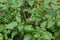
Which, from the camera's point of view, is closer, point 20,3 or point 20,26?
point 20,26

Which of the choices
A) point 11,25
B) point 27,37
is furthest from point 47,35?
point 11,25

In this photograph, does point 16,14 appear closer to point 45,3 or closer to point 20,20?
point 20,20

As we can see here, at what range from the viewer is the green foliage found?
2.65 m

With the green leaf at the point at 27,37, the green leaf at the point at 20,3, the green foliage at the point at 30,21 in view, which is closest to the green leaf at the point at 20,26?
the green foliage at the point at 30,21

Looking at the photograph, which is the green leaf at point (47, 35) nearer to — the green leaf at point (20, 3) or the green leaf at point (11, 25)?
the green leaf at point (11, 25)

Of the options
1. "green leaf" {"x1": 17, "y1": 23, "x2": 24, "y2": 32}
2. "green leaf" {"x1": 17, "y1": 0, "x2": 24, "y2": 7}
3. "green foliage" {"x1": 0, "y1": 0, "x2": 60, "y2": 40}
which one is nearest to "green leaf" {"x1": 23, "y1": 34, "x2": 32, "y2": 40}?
"green foliage" {"x1": 0, "y1": 0, "x2": 60, "y2": 40}

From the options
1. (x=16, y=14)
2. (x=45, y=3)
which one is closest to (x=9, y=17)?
(x=16, y=14)

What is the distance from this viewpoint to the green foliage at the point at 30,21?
8.68ft

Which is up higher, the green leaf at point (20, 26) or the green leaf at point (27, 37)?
the green leaf at point (20, 26)

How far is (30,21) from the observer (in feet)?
9.18

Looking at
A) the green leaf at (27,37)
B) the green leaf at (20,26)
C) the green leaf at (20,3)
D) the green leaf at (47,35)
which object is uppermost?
the green leaf at (20,3)

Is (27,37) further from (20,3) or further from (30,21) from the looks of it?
(20,3)

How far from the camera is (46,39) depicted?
259 centimetres

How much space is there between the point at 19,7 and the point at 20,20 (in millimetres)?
202
